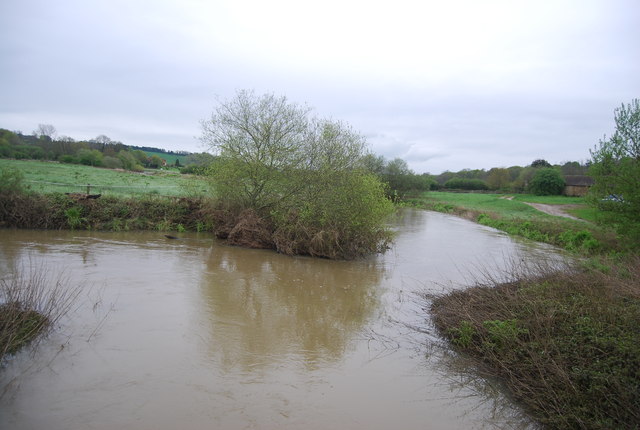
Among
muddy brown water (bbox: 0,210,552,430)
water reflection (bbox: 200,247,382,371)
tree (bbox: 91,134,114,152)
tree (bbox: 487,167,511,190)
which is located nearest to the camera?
muddy brown water (bbox: 0,210,552,430)

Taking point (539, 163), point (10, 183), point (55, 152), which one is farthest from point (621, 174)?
point (539, 163)

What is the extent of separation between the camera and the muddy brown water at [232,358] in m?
5.64

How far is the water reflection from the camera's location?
7.84 metres

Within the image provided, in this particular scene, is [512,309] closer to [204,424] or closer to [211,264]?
[204,424]

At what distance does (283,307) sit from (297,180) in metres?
9.71

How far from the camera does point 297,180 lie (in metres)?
19.4

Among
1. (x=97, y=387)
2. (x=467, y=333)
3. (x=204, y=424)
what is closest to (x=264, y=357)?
(x=204, y=424)

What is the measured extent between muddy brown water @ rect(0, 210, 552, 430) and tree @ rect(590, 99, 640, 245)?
1062 centimetres

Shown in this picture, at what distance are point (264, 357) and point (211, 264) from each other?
850 cm

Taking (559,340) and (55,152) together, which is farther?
(55,152)

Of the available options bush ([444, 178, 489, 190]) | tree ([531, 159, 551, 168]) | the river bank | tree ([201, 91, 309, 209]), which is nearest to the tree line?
tree ([201, 91, 309, 209])

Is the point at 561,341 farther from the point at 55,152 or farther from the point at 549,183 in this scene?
the point at 549,183

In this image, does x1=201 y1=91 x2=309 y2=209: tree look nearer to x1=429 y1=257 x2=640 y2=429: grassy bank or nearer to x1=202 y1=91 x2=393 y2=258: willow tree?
x1=202 y1=91 x2=393 y2=258: willow tree

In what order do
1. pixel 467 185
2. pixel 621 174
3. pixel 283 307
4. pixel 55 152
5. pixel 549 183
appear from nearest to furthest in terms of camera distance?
pixel 283 307
pixel 621 174
pixel 55 152
pixel 549 183
pixel 467 185
